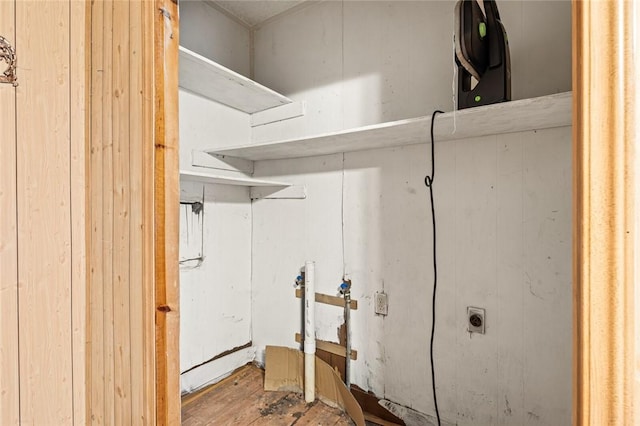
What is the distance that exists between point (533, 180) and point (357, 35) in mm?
1168

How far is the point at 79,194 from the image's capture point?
117 cm

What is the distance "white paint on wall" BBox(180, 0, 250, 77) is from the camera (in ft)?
6.30

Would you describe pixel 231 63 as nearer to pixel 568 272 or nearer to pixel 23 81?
pixel 23 81

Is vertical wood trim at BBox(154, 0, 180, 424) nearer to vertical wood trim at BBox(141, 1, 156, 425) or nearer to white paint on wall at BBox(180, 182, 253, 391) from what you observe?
vertical wood trim at BBox(141, 1, 156, 425)

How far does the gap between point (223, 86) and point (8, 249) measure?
119cm

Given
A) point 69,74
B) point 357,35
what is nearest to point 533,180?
point 357,35

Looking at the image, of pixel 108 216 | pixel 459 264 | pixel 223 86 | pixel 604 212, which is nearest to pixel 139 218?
pixel 108 216

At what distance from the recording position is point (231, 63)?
2.18 m

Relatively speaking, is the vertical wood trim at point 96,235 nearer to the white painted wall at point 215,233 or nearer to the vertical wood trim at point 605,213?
the white painted wall at point 215,233

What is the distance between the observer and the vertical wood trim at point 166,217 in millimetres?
934

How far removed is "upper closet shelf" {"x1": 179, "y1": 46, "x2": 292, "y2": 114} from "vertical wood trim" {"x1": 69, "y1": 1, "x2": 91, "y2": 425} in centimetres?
35

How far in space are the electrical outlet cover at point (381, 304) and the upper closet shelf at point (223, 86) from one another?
4.07 feet

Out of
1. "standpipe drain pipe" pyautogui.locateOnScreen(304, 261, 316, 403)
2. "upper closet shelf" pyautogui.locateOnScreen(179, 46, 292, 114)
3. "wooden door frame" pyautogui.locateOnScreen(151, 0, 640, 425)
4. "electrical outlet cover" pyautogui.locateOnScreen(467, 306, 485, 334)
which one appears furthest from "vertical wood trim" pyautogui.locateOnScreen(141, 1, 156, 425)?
"electrical outlet cover" pyautogui.locateOnScreen(467, 306, 485, 334)

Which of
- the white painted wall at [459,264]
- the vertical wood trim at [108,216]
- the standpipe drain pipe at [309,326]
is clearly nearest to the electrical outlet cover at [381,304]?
the white painted wall at [459,264]
